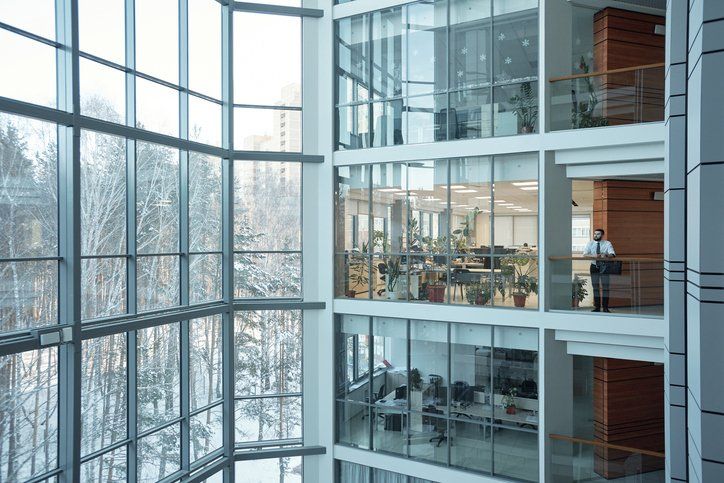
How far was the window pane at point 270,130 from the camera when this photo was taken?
14016mm

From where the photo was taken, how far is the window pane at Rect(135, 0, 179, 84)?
11.3m

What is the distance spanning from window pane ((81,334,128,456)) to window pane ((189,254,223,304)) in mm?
2190

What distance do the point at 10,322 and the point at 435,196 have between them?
25.9ft

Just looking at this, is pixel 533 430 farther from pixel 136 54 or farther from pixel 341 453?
pixel 136 54

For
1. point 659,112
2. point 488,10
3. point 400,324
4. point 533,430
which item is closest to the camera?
point 659,112

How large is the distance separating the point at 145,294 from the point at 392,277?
4.96 metres

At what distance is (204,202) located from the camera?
42.9ft

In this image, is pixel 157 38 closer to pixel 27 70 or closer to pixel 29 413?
pixel 27 70

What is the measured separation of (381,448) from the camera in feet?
44.0

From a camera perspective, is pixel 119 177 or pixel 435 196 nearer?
pixel 119 177

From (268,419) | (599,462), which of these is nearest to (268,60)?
(268,419)

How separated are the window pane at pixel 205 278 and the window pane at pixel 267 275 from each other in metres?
0.53

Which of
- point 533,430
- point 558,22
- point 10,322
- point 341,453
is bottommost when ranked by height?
point 341,453

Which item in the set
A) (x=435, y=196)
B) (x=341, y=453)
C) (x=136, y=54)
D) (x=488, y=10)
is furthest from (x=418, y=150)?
(x=341, y=453)
